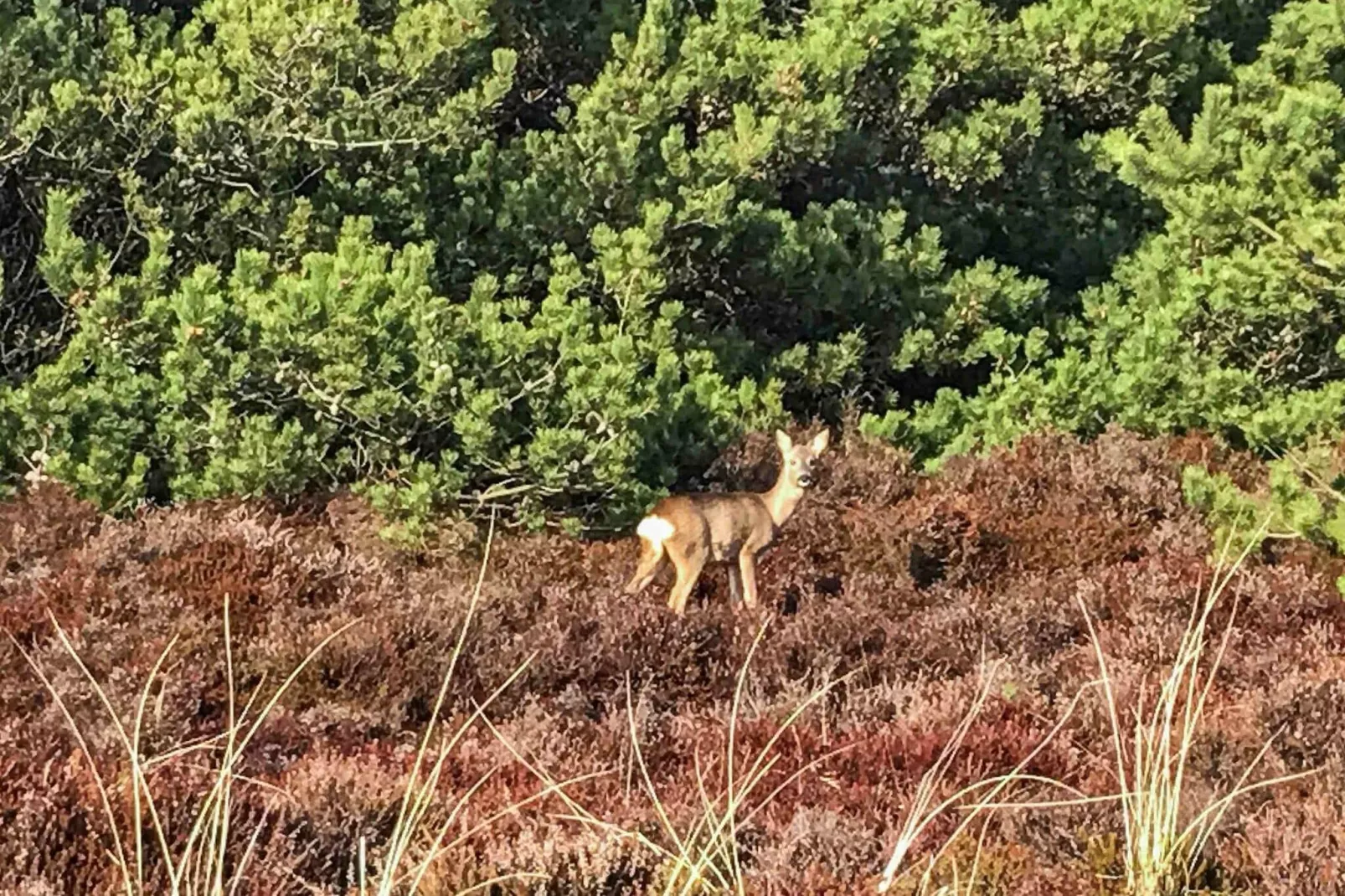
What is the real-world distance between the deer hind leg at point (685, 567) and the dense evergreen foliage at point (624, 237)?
95 centimetres

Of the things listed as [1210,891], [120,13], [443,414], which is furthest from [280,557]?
[1210,891]

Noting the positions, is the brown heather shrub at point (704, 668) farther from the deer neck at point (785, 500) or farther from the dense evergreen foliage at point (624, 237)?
the dense evergreen foliage at point (624, 237)

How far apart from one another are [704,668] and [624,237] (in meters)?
4.04

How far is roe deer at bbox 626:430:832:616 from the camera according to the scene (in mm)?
Result: 8875

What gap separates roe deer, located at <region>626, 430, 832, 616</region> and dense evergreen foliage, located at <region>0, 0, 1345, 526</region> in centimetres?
78

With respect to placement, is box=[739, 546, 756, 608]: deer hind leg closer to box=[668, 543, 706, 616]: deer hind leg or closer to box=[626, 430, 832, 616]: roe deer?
box=[626, 430, 832, 616]: roe deer

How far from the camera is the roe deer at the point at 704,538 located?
29.1ft

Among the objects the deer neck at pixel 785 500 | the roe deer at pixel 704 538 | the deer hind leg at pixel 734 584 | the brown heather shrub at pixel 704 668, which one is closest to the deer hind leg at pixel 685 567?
the roe deer at pixel 704 538

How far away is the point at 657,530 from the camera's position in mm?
8891

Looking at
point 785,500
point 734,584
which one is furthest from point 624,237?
point 734,584

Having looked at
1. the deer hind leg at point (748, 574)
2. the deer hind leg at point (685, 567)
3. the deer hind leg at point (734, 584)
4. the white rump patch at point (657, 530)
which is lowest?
the deer hind leg at point (734, 584)

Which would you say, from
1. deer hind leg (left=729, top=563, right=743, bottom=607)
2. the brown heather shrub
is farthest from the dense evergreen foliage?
deer hind leg (left=729, top=563, right=743, bottom=607)

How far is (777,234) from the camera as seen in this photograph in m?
11.9

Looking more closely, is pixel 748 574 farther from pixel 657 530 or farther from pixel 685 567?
pixel 657 530
